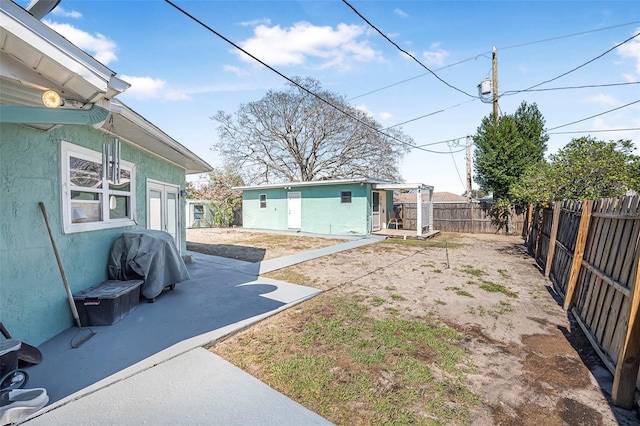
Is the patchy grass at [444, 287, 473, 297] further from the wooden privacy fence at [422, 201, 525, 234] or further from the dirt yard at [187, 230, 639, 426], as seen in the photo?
the wooden privacy fence at [422, 201, 525, 234]

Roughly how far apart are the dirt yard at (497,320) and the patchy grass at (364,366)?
150 mm

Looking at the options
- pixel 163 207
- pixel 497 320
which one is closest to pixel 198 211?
pixel 163 207

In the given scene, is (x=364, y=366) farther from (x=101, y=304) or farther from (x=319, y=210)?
(x=319, y=210)

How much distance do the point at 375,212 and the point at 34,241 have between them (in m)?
13.4

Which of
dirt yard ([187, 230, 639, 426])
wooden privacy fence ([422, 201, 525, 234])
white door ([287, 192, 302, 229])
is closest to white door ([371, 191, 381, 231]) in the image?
wooden privacy fence ([422, 201, 525, 234])

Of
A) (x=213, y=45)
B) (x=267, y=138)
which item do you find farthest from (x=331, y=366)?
(x=267, y=138)

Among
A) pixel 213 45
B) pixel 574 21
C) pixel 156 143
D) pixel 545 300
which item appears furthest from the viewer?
pixel 574 21

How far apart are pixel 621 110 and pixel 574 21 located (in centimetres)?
665

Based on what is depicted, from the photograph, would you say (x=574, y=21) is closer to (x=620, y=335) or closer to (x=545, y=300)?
(x=545, y=300)

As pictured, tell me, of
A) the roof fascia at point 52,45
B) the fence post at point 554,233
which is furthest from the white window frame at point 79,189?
the fence post at point 554,233

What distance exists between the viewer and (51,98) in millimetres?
2473

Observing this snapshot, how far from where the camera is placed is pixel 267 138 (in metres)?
23.9

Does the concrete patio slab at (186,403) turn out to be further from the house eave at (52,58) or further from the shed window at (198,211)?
the shed window at (198,211)

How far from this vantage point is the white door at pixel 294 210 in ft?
52.6
